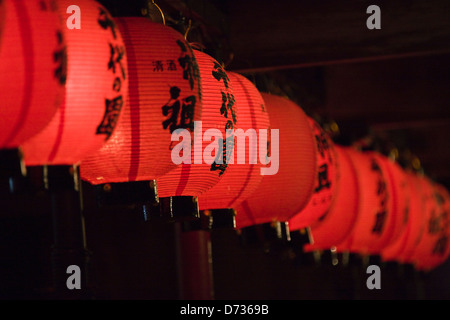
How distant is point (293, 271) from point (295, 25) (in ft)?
14.7

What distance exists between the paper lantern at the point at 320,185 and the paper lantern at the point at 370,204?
2.41 ft

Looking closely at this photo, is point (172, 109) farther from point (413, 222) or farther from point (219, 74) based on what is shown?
point (413, 222)

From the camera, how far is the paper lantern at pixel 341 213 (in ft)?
14.1

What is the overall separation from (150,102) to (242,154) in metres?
0.67

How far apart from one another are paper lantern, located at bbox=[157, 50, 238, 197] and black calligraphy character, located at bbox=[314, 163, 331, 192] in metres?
1.10

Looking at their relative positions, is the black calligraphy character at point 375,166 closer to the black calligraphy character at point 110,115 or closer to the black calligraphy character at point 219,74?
the black calligraphy character at point 219,74

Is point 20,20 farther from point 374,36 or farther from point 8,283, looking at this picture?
point 8,283

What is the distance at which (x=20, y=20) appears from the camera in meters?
1.71

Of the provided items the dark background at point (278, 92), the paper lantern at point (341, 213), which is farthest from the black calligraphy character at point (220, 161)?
the paper lantern at point (341, 213)

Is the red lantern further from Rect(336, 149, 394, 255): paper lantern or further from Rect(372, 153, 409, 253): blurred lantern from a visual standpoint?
Rect(336, 149, 394, 255): paper lantern

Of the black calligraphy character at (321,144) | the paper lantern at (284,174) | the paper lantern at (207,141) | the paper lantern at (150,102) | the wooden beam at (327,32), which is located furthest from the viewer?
the wooden beam at (327,32)

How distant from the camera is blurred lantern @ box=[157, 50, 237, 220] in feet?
8.21

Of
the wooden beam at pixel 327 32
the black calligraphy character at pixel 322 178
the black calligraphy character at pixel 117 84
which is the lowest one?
the black calligraphy character at pixel 322 178
